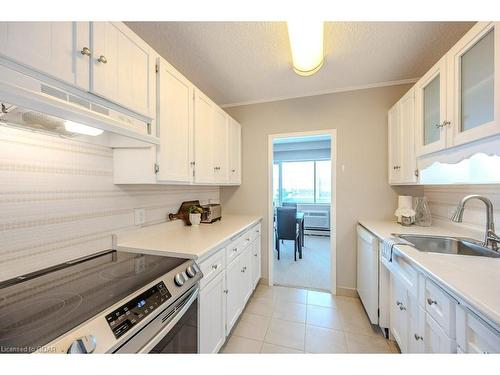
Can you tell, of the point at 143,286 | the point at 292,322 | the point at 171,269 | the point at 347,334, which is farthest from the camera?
the point at 292,322

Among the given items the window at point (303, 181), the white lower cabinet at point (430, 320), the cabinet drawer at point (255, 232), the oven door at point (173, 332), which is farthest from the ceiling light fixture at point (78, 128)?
the window at point (303, 181)

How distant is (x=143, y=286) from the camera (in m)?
0.84

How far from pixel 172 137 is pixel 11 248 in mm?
956

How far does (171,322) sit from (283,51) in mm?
1974

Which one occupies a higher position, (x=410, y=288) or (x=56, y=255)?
(x=56, y=255)

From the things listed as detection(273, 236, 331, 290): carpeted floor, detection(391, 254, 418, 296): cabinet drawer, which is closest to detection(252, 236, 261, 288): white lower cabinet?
detection(273, 236, 331, 290): carpeted floor

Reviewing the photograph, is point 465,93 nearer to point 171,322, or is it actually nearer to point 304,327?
point 171,322

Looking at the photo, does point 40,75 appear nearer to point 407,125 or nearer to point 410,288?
point 410,288

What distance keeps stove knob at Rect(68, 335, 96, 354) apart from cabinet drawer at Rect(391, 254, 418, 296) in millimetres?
1482

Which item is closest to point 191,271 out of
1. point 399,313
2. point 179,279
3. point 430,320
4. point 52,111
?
point 179,279

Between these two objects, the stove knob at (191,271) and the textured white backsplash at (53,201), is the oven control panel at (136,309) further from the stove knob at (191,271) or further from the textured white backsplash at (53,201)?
the textured white backsplash at (53,201)

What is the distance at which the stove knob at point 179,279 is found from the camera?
37.5 inches

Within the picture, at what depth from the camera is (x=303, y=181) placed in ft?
18.3
